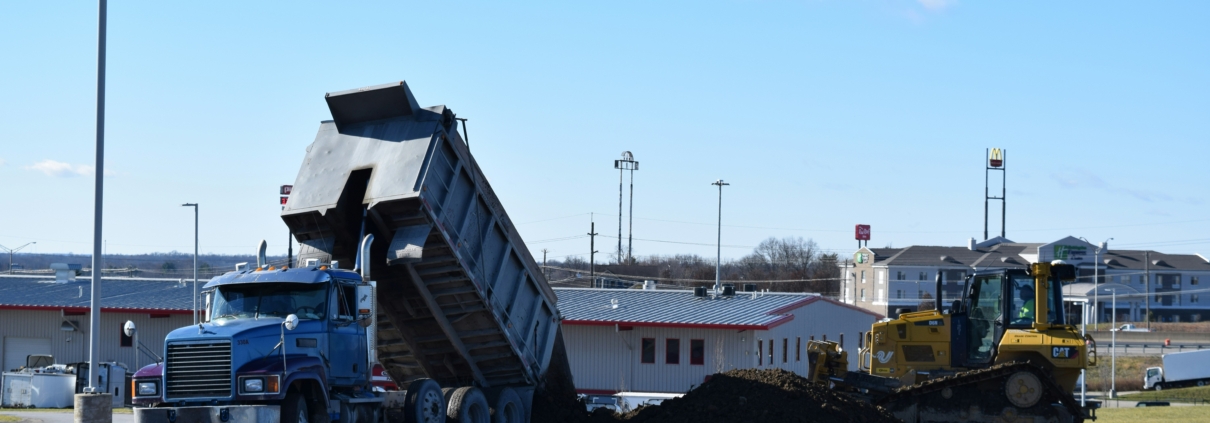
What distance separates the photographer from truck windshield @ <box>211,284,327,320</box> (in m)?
14.4

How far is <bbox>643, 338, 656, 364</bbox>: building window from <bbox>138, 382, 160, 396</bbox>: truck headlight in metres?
29.0

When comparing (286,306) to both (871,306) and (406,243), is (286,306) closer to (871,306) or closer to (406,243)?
(406,243)

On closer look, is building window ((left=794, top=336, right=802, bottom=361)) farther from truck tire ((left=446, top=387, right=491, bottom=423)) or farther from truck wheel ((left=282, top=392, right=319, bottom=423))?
truck wheel ((left=282, top=392, right=319, bottom=423))

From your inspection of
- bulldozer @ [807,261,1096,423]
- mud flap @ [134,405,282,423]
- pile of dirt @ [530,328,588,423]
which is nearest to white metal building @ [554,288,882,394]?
bulldozer @ [807,261,1096,423]

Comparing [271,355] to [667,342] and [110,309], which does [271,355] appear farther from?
[110,309]

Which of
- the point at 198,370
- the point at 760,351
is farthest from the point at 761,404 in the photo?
the point at 760,351

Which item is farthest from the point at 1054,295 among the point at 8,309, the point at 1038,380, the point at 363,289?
the point at 8,309

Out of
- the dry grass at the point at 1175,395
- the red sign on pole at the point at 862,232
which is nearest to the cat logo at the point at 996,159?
the red sign on pole at the point at 862,232

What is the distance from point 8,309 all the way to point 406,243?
33502 mm

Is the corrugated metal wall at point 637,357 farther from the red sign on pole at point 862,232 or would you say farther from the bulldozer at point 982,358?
the red sign on pole at point 862,232

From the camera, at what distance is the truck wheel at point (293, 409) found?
540 inches

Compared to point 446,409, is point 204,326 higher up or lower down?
higher up

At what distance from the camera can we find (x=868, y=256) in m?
119

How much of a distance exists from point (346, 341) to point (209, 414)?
2.09 meters
